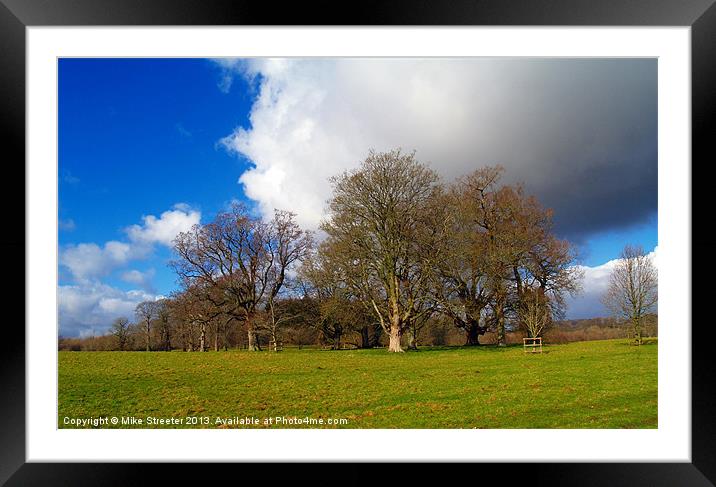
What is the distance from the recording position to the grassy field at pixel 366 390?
4551mm

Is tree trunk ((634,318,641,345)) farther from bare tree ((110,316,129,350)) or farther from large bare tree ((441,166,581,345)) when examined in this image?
bare tree ((110,316,129,350))

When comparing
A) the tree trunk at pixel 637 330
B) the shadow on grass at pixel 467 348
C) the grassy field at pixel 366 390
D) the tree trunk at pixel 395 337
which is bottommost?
the shadow on grass at pixel 467 348

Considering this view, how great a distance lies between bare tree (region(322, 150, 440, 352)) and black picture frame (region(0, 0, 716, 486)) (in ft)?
22.0

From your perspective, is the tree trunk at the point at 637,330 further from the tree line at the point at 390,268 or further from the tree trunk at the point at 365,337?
the tree trunk at the point at 365,337

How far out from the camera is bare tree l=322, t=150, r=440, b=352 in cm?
1004

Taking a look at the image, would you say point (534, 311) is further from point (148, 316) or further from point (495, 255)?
point (148, 316)

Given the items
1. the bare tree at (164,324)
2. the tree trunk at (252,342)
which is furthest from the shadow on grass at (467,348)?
the bare tree at (164,324)

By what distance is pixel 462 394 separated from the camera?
5609mm

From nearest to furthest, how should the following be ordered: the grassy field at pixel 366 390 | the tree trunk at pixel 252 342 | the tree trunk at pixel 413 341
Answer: the grassy field at pixel 366 390 → the tree trunk at pixel 252 342 → the tree trunk at pixel 413 341

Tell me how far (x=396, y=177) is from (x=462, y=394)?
5604 mm

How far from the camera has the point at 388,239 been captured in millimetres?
10625
